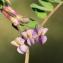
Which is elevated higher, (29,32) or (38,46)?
(29,32)

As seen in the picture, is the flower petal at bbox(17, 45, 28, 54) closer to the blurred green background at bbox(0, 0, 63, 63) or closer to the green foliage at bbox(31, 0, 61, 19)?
the green foliage at bbox(31, 0, 61, 19)

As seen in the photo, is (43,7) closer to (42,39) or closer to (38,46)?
(42,39)

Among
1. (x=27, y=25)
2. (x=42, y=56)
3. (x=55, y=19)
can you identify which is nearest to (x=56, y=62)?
(x=42, y=56)

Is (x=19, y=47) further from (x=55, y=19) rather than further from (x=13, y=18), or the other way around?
(x=55, y=19)

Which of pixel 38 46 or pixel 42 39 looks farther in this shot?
pixel 38 46

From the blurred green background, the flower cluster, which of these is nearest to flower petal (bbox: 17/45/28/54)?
the flower cluster

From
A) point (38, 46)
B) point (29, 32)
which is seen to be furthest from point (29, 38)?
point (38, 46)

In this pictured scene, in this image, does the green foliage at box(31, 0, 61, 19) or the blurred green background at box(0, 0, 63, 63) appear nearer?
the green foliage at box(31, 0, 61, 19)
